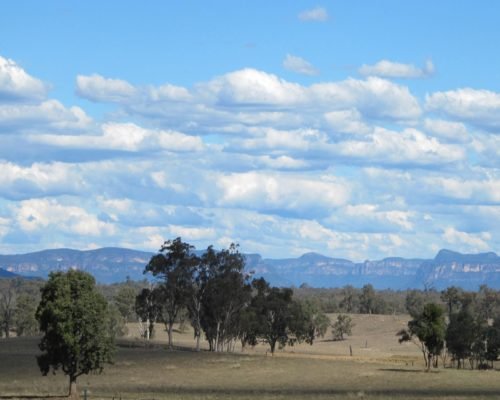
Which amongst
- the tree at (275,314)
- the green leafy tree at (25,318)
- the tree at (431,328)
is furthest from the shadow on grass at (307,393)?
the green leafy tree at (25,318)

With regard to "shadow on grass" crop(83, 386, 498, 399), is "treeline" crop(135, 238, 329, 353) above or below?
above

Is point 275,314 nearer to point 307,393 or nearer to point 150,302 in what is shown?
point 150,302

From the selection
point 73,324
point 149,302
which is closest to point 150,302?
point 149,302

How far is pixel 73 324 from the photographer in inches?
2562

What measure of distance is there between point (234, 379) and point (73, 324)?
28335 millimetres

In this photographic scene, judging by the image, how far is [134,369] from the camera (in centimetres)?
9706

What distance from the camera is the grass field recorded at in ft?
238

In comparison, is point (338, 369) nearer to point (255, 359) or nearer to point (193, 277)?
point (255, 359)

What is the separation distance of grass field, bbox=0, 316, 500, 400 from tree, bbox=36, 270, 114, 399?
2574 millimetres

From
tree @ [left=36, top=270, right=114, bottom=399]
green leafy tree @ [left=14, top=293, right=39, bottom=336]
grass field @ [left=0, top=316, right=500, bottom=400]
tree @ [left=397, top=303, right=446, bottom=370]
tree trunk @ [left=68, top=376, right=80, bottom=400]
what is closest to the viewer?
tree @ [left=36, top=270, right=114, bottom=399]

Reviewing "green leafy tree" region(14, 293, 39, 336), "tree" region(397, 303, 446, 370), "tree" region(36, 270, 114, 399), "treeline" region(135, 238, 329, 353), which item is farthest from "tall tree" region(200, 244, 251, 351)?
"tree" region(36, 270, 114, 399)

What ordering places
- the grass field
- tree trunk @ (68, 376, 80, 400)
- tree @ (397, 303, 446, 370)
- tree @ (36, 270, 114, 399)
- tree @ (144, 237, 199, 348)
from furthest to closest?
tree @ (144, 237, 199, 348), tree @ (397, 303, 446, 370), the grass field, tree trunk @ (68, 376, 80, 400), tree @ (36, 270, 114, 399)

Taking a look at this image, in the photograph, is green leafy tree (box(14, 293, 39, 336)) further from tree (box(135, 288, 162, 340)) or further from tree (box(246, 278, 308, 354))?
tree (box(246, 278, 308, 354))

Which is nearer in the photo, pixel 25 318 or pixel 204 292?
pixel 204 292
